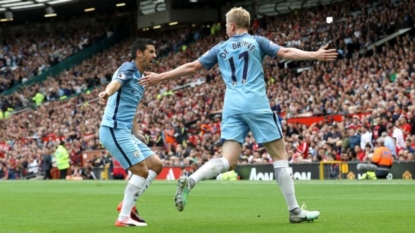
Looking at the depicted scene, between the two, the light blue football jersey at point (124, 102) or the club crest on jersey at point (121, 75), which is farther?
the light blue football jersey at point (124, 102)

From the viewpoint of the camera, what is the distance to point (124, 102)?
10219mm

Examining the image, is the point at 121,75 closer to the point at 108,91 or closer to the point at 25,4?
the point at 108,91

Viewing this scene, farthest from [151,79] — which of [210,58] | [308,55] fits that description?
[308,55]

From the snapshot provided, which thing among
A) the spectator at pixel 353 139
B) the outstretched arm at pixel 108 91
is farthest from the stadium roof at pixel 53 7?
the outstretched arm at pixel 108 91

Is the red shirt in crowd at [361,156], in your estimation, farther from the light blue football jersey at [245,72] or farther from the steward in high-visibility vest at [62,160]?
the light blue football jersey at [245,72]

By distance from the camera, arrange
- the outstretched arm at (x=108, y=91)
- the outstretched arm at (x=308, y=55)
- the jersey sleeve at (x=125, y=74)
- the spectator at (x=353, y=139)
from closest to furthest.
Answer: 1. the outstretched arm at (x=308, y=55)
2. the outstretched arm at (x=108, y=91)
3. the jersey sleeve at (x=125, y=74)
4. the spectator at (x=353, y=139)

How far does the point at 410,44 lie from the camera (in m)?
32.6

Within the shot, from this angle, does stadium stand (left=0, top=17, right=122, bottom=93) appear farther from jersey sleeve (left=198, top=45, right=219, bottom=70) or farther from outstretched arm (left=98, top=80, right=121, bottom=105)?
jersey sleeve (left=198, top=45, right=219, bottom=70)

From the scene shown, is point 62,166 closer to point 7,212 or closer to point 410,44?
point 410,44

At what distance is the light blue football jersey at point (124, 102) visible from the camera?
33.4ft

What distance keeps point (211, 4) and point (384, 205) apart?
139ft

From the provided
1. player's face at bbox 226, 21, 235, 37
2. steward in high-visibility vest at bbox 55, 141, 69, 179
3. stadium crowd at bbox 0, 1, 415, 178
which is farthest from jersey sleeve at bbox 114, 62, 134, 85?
steward in high-visibility vest at bbox 55, 141, 69, 179

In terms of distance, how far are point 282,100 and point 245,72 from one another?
79.5 feet

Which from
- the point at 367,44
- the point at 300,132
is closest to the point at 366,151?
the point at 300,132
